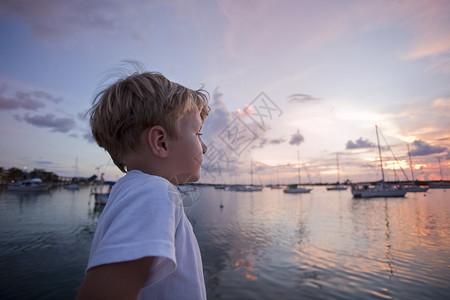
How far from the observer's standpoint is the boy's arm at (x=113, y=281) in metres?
0.69

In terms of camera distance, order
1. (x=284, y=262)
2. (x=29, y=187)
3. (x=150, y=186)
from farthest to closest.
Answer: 1. (x=29, y=187)
2. (x=284, y=262)
3. (x=150, y=186)

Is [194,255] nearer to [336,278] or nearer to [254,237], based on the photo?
[336,278]

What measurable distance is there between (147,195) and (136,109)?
492 mm

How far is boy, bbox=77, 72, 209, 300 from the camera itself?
0.70 m

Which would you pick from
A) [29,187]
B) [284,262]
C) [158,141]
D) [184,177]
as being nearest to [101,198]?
[284,262]

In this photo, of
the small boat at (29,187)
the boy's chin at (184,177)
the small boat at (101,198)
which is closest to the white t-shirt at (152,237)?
the boy's chin at (184,177)

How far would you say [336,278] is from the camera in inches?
352

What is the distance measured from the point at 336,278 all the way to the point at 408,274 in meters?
3.08

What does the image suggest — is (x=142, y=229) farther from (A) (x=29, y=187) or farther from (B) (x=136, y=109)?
(A) (x=29, y=187)

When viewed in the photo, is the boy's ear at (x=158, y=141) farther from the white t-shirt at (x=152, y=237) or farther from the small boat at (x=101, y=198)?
the small boat at (x=101, y=198)

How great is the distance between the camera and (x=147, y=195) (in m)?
0.78

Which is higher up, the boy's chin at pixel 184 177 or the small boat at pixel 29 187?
the boy's chin at pixel 184 177

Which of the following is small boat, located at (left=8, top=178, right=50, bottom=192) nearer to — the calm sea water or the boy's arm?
the calm sea water

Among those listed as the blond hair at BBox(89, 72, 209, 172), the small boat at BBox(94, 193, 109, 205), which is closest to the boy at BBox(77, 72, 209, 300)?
the blond hair at BBox(89, 72, 209, 172)
